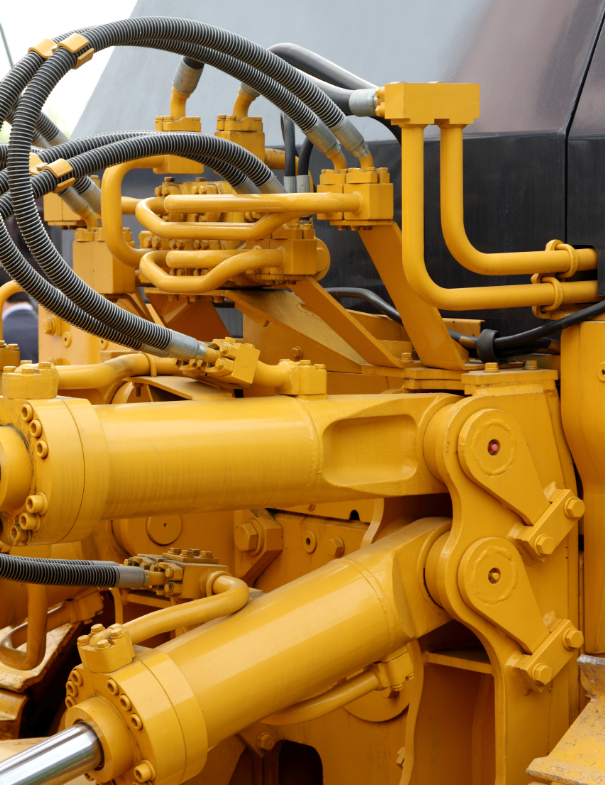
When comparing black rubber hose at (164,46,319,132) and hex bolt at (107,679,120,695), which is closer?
hex bolt at (107,679,120,695)

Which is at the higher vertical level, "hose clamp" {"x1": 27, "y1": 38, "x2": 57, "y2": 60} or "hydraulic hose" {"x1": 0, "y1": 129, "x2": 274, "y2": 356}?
"hose clamp" {"x1": 27, "y1": 38, "x2": 57, "y2": 60}

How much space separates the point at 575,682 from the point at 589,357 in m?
0.72

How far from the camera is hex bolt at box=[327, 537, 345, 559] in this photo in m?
2.83

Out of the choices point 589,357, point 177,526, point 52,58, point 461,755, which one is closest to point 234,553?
point 177,526

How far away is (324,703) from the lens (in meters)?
2.25

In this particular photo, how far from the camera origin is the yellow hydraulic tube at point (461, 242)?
2.25 metres

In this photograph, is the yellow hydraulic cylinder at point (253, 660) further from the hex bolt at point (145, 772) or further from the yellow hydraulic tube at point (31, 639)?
the yellow hydraulic tube at point (31, 639)

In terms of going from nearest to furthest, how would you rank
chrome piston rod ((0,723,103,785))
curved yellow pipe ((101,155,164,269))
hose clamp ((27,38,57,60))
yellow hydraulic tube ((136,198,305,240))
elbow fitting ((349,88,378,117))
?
chrome piston rod ((0,723,103,785)) → hose clamp ((27,38,57,60)) → yellow hydraulic tube ((136,198,305,240)) → elbow fitting ((349,88,378,117)) → curved yellow pipe ((101,155,164,269))

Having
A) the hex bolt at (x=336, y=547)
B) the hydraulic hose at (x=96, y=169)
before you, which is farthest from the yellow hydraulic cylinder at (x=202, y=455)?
the hex bolt at (x=336, y=547)

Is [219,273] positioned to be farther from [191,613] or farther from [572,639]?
[572,639]

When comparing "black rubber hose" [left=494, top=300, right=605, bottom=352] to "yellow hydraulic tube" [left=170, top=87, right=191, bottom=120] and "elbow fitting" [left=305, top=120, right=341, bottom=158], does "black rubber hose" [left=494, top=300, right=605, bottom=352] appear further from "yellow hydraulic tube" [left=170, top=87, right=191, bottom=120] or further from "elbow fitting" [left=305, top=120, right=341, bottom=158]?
"yellow hydraulic tube" [left=170, top=87, right=191, bottom=120]

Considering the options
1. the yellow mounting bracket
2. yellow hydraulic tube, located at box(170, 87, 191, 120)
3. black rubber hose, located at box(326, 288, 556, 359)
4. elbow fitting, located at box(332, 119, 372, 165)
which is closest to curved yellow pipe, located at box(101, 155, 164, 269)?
yellow hydraulic tube, located at box(170, 87, 191, 120)

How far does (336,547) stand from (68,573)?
775 mm

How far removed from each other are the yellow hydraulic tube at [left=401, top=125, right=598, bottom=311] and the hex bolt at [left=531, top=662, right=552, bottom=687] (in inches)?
29.8
